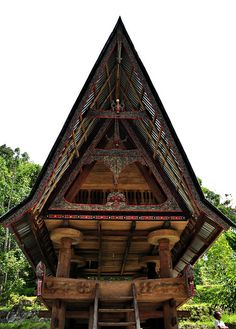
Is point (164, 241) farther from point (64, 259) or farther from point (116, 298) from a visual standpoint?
point (64, 259)

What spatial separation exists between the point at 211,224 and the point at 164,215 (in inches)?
49.6

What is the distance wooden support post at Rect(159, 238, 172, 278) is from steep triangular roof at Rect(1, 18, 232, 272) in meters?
0.92

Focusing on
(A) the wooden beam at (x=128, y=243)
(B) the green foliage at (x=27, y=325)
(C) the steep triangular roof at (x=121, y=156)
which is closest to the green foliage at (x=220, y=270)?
(C) the steep triangular roof at (x=121, y=156)

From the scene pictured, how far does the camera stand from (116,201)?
28.2ft

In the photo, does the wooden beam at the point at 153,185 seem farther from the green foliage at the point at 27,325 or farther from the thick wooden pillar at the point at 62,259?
the green foliage at the point at 27,325

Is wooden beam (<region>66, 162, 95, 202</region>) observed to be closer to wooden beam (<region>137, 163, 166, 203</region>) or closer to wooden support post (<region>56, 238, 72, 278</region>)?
wooden support post (<region>56, 238, 72, 278</region>)

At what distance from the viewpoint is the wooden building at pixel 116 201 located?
7770 mm

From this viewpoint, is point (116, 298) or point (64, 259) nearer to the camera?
point (116, 298)

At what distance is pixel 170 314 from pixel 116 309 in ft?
5.74

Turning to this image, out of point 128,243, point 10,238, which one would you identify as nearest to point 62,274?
point 128,243

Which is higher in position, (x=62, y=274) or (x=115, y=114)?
(x=115, y=114)

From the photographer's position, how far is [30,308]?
23609 mm

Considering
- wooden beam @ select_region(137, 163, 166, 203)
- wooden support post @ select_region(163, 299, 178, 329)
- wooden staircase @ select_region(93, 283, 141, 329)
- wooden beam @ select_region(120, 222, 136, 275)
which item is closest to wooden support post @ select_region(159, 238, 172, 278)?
wooden support post @ select_region(163, 299, 178, 329)

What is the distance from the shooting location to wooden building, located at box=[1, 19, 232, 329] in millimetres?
7770
